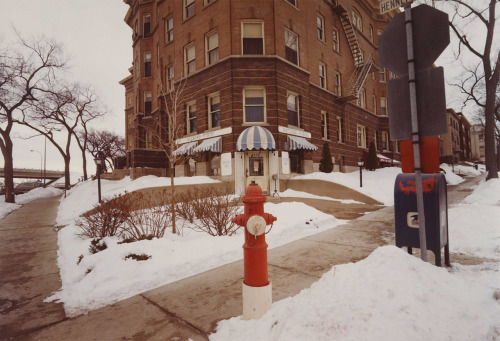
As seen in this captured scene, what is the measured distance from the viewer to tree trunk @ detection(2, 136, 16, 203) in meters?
20.2

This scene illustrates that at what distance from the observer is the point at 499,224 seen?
5.62 m

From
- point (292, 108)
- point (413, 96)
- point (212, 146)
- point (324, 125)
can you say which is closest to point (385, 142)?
point (324, 125)

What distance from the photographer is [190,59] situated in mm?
18562

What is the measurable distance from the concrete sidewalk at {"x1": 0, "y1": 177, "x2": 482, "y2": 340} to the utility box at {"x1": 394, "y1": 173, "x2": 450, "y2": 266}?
35.7 inches

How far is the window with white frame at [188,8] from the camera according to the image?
61.0 feet

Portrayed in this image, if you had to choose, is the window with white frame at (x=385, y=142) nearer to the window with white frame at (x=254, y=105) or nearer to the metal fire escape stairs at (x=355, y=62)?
the metal fire escape stairs at (x=355, y=62)

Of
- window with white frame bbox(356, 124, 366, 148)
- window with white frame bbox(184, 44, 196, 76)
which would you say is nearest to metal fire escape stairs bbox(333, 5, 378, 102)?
window with white frame bbox(356, 124, 366, 148)

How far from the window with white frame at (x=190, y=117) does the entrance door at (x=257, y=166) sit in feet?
16.4

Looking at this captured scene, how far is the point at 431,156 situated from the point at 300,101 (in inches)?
615

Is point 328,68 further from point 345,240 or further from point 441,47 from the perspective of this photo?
point 441,47

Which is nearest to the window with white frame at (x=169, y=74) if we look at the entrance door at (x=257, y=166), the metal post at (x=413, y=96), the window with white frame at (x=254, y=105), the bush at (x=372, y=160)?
the window with white frame at (x=254, y=105)

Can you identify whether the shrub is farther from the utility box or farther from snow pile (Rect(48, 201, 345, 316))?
the utility box

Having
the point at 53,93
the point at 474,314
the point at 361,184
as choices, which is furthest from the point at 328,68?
the point at 53,93

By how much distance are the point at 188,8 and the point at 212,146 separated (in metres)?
10.6
